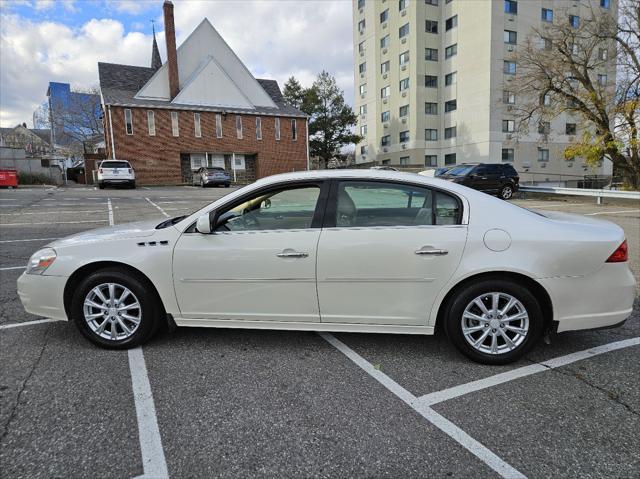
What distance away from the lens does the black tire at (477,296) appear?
3.03 m

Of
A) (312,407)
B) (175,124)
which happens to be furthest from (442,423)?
(175,124)

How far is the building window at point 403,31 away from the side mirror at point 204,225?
44.7 metres

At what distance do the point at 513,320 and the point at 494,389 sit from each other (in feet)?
1.86

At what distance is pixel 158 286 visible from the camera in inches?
132

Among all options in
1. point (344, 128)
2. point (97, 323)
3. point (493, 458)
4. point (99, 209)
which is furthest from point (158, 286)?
point (344, 128)

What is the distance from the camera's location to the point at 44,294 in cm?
346

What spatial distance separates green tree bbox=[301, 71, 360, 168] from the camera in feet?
152

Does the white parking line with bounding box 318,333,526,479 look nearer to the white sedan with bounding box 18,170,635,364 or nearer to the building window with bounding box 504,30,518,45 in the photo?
the white sedan with bounding box 18,170,635,364

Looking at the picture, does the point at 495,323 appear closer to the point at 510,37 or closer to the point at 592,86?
the point at 592,86

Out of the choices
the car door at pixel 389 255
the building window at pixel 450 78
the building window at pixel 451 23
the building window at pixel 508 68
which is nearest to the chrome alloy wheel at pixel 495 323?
the car door at pixel 389 255

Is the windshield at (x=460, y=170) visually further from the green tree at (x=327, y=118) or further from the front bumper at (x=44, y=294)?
the green tree at (x=327, y=118)

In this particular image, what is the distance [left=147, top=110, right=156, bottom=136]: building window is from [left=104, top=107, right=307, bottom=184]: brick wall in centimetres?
22

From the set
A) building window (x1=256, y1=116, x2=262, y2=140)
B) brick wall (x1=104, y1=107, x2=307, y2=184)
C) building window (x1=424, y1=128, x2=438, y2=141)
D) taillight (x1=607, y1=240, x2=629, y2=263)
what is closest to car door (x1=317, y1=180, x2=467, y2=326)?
taillight (x1=607, y1=240, x2=629, y2=263)

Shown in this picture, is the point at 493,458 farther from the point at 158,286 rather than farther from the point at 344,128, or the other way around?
the point at 344,128
